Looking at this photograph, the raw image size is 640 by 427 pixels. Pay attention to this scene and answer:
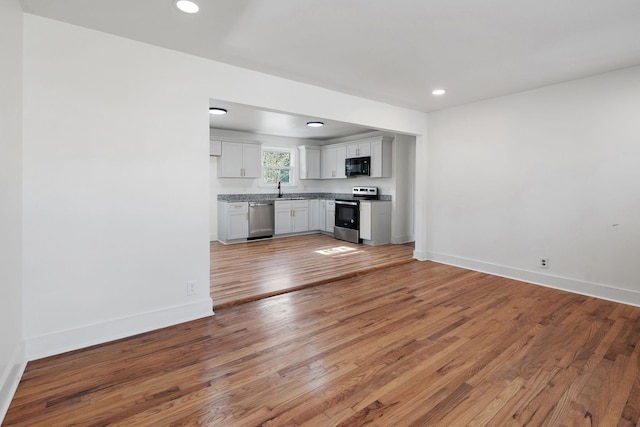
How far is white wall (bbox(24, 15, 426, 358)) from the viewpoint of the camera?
2.25 m

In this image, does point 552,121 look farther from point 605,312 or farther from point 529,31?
point 605,312

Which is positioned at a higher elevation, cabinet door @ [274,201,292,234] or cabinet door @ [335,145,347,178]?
cabinet door @ [335,145,347,178]

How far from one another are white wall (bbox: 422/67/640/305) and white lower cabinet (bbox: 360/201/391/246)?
4.93ft

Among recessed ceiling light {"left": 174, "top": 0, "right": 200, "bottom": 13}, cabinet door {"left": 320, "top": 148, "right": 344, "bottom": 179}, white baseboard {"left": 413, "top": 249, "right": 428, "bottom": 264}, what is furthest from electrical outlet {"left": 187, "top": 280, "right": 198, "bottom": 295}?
cabinet door {"left": 320, "top": 148, "right": 344, "bottom": 179}

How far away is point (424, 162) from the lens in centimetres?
516

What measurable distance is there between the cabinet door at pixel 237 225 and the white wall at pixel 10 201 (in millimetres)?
4392

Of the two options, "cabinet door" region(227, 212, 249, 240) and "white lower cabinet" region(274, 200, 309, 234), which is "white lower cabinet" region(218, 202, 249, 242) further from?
"white lower cabinet" region(274, 200, 309, 234)

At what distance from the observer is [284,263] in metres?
4.89

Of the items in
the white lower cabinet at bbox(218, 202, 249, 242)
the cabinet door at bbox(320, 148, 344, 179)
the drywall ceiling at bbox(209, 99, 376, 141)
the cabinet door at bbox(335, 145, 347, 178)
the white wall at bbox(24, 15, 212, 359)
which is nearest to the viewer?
the white wall at bbox(24, 15, 212, 359)

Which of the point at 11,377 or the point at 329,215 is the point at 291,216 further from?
the point at 11,377

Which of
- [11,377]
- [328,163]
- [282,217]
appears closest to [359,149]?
[328,163]

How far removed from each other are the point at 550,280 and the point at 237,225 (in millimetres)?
5323

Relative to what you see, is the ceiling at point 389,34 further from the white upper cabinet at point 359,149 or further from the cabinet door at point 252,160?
the cabinet door at point 252,160

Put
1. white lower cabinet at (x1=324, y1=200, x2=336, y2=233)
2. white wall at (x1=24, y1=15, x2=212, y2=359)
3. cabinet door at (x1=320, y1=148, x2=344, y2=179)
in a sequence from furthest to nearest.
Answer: cabinet door at (x1=320, y1=148, x2=344, y2=179)
white lower cabinet at (x1=324, y1=200, x2=336, y2=233)
white wall at (x1=24, y1=15, x2=212, y2=359)
